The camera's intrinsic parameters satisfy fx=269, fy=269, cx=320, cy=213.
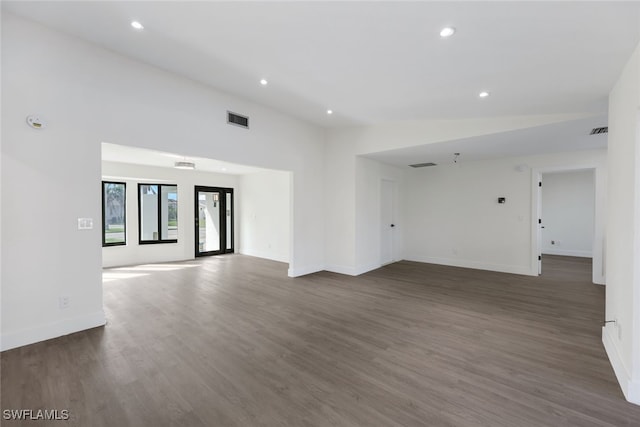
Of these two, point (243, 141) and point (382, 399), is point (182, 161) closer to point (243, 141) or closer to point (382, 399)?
point (243, 141)

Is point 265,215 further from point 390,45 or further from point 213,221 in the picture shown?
point 390,45

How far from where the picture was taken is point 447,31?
2135 mm

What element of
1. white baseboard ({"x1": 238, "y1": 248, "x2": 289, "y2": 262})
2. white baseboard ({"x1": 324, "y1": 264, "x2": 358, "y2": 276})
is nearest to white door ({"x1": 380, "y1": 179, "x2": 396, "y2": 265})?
white baseboard ({"x1": 324, "y1": 264, "x2": 358, "y2": 276})

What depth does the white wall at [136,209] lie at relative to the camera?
636cm

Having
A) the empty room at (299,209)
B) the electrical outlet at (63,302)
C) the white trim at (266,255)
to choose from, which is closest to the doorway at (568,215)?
the empty room at (299,209)

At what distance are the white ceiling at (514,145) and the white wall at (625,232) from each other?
50.0 inches

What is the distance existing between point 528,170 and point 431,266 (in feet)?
9.76

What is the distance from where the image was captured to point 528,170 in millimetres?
5820

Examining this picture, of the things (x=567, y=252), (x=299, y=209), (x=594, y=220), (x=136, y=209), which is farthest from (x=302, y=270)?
(x=567, y=252)

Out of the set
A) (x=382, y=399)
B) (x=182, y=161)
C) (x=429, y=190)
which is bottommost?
(x=382, y=399)

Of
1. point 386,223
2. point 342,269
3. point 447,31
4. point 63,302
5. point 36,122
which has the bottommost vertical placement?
point 342,269

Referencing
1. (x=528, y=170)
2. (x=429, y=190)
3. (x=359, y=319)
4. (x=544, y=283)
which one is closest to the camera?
(x=359, y=319)

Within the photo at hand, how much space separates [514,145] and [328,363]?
4.90 metres

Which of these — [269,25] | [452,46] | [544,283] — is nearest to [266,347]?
[269,25]
